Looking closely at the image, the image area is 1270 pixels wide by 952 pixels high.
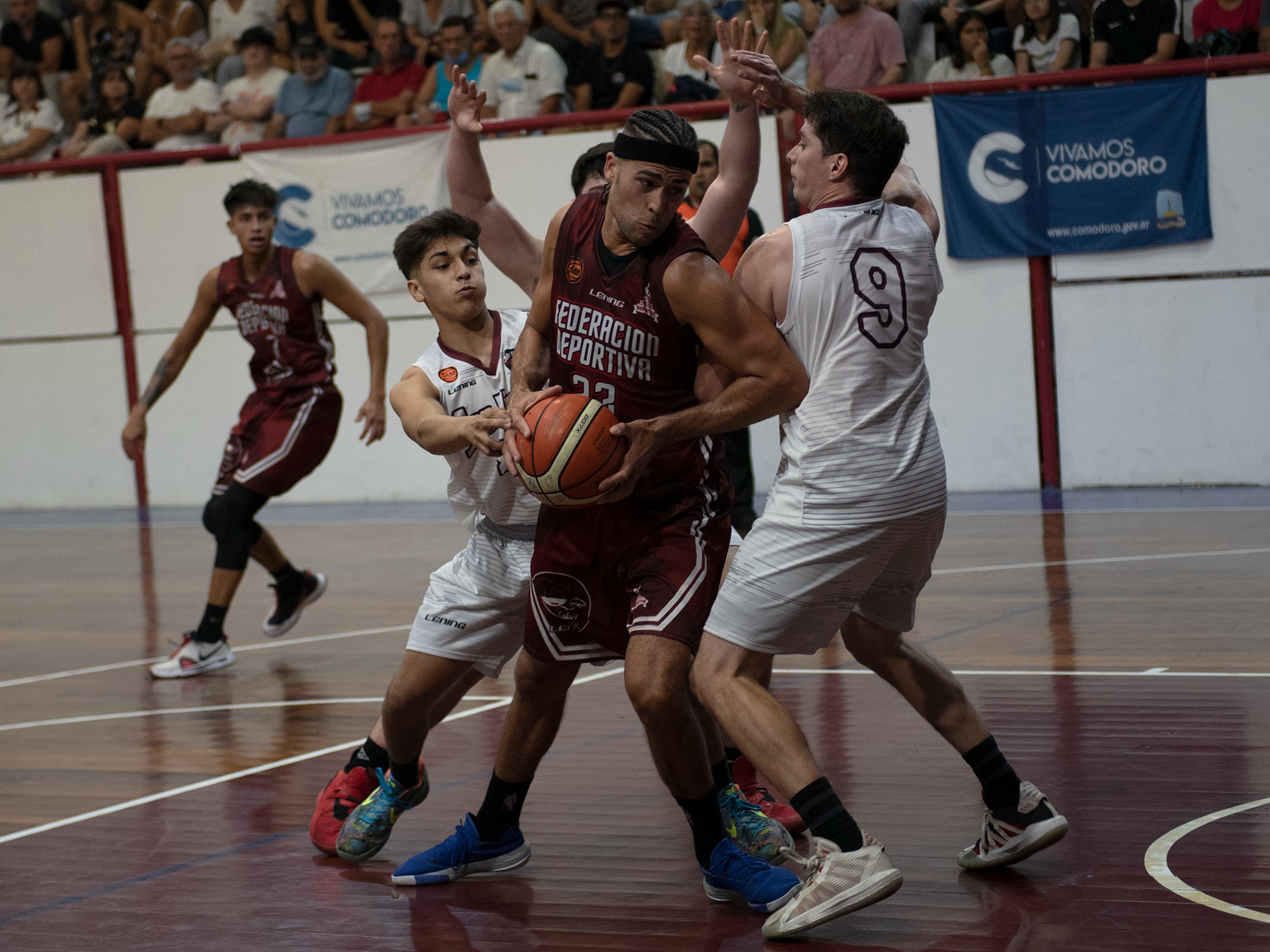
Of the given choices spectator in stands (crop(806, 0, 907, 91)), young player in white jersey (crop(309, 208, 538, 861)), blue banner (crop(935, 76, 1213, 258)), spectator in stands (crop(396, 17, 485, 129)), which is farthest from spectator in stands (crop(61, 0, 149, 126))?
young player in white jersey (crop(309, 208, 538, 861))

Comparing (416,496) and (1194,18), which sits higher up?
(1194,18)

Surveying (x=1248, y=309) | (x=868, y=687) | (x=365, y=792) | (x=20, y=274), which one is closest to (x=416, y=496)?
(x=20, y=274)

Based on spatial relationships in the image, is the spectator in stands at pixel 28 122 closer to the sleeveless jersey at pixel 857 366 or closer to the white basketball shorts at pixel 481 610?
the white basketball shorts at pixel 481 610

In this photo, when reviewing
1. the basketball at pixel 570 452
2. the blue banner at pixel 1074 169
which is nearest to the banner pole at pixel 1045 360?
the blue banner at pixel 1074 169

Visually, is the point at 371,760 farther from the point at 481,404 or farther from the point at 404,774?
the point at 481,404

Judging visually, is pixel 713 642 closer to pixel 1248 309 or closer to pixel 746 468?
pixel 746 468

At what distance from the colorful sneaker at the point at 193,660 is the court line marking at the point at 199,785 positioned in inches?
63.4

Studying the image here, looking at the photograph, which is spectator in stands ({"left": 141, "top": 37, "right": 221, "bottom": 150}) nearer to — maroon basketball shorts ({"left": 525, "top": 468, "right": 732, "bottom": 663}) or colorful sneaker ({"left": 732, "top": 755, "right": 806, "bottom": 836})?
colorful sneaker ({"left": 732, "top": 755, "right": 806, "bottom": 836})

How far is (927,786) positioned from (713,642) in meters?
1.42

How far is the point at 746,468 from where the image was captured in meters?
7.31

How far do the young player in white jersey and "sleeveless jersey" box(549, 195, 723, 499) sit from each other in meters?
0.50

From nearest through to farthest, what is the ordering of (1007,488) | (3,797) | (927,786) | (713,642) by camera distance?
(713,642) → (927,786) → (3,797) → (1007,488)

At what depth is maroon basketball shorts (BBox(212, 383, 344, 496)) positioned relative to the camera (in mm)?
7273

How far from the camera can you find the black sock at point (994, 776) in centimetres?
377
